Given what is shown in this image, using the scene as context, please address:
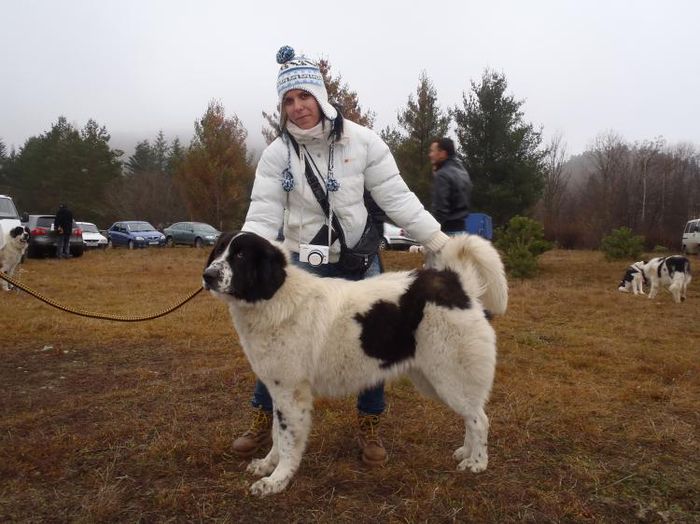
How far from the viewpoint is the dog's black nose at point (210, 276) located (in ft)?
9.46

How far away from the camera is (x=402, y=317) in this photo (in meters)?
3.17

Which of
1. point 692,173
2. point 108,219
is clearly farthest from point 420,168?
point 108,219

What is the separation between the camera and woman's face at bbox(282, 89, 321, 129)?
3.27m

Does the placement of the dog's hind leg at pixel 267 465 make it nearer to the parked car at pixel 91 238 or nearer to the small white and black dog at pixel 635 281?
the small white and black dog at pixel 635 281

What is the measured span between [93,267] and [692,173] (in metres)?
42.9

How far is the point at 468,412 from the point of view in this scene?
10.9ft

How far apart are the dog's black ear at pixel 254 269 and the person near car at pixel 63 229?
64.7ft

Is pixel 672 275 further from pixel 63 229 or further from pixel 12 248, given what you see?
pixel 63 229

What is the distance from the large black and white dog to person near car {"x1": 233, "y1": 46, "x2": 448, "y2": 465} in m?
0.30

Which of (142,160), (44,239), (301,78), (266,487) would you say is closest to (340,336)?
(266,487)

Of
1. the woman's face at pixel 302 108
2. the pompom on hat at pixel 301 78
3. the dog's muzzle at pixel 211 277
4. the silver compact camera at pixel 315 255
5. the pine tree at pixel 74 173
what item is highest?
the pine tree at pixel 74 173

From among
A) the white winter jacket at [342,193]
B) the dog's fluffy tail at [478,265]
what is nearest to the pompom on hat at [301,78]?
the white winter jacket at [342,193]

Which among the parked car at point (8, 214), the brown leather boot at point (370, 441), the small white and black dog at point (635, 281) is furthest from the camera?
the parked car at point (8, 214)

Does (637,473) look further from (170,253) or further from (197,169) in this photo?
(197,169)
